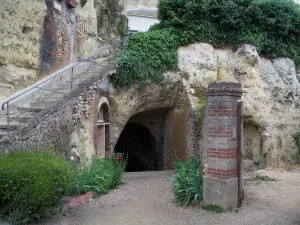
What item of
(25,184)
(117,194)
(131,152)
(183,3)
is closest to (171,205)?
(117,194)

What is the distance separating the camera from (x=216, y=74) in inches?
535

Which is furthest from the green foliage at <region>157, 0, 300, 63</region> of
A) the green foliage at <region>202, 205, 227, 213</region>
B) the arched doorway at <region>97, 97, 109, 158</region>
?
the green foliage at <region>202, 205, 227, 213</region>

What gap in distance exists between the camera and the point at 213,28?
45.2 feet

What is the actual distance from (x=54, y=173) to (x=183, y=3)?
33.8ft

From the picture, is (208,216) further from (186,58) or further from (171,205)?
(186,58)

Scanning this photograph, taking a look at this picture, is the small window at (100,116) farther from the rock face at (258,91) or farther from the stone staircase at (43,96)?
the rock face at (258,91)

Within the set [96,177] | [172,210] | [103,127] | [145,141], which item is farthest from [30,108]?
[145,141]

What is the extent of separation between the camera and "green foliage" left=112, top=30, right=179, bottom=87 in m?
12.1

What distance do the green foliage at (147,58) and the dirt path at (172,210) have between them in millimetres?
5078

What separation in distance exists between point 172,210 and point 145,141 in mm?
12271

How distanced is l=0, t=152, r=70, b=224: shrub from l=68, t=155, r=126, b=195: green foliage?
4.67 ft

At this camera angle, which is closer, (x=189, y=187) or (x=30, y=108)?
(x=189, y=187)

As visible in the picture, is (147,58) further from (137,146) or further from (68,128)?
(137,146)

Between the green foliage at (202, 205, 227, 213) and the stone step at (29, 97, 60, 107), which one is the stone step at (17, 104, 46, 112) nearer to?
the stone step at (29, 97, 60, 107)
